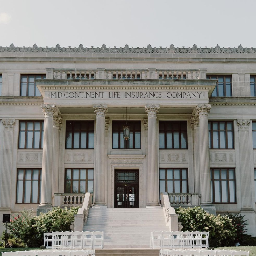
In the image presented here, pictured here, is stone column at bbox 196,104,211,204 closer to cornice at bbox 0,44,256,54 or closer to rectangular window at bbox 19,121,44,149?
cornice at bbox 0,44,256,54

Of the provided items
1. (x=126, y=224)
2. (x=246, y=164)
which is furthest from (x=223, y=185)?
(x=126, y=224)

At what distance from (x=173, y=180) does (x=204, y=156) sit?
15.0 ft

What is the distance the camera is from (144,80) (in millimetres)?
32875

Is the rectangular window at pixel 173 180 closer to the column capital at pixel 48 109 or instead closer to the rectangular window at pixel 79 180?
the rectangular window at pixel 79 180

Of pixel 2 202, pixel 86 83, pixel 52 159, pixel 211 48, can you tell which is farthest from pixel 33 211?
pixel 211 48

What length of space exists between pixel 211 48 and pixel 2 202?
20.1 metres

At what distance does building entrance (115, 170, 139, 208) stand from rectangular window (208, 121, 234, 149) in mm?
6402

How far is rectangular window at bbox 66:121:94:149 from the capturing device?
1443 inches

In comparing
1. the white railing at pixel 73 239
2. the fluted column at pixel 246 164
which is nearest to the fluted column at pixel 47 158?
the white railing at pixel 73 239

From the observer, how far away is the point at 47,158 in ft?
106

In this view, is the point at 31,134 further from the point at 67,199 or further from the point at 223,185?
the point at 223,185

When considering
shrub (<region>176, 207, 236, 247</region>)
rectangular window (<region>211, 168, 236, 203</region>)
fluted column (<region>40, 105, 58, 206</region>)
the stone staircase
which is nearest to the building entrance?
the stone staircase

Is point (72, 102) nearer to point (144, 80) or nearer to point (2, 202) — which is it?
point (144, 80)

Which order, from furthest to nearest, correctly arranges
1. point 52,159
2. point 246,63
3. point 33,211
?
point 246,63
point 33,211
point 52,159
